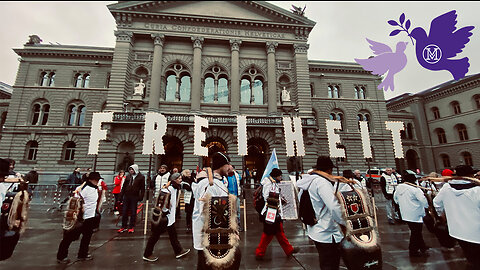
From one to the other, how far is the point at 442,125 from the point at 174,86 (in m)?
41.1

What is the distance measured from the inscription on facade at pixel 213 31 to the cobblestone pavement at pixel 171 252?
23.0 metres

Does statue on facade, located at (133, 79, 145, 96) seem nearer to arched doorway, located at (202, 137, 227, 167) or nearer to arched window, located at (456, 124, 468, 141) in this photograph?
arched doorway, located at (202, 137, 227, 167)

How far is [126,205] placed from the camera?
7488mm

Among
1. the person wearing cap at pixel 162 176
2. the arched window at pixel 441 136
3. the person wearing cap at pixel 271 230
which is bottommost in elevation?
the person wearing cap at pixel 271 230

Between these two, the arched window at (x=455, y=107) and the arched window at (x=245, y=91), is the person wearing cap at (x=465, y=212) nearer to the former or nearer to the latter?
the arched window at (x=245, y=91)

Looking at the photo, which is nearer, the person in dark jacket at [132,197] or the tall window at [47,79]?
the person in dark jacket at [132,197]

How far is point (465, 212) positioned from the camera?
3.76m

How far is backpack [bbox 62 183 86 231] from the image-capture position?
15.0 ft

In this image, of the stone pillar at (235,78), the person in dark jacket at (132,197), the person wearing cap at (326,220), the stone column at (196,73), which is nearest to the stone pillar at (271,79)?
the stone pillar at (235,78)

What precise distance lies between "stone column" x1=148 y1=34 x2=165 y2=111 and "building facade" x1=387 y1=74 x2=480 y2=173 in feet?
114

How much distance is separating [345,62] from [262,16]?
576 inches

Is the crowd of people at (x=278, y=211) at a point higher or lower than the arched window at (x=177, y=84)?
lower

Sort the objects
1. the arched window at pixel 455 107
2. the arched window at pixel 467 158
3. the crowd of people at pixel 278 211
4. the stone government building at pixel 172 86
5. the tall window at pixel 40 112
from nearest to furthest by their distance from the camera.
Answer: the crowd of people at pixel 278 211, the stone government building at pixel 172 86, the tall window at pixel 40 112, the arched window at pixel 467 158, the arched window at pixel 455 107

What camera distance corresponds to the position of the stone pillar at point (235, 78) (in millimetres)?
23859
